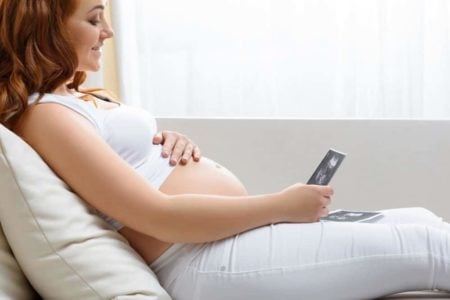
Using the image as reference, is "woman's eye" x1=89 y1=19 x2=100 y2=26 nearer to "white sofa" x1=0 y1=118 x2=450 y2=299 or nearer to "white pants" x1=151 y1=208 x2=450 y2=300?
"white pants" x1=151 y1=208 x2=450 y2=300

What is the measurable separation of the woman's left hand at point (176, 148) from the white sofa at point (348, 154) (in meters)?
0.67

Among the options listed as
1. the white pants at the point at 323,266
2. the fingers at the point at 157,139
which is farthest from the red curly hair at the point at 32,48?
the white pants at the point at 323,266

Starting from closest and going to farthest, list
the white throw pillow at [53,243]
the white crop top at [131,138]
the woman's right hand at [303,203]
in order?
the white throw pillow at [53,243]
the woman's right hand at [303,203]
the white crop top at [131,138]

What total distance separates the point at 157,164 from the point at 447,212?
3.56 feet

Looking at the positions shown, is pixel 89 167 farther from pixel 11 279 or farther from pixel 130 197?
pixel 11 279

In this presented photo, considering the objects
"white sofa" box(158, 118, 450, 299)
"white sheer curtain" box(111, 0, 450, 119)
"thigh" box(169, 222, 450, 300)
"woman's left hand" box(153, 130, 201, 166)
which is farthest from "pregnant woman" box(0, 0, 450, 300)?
"white sheer curtain" box(111, 0, 450, 119)

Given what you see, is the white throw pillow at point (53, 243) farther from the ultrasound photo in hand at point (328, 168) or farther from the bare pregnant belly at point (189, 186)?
the ultrasound photo in hand at point (328, 168)

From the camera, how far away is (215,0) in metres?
2.79

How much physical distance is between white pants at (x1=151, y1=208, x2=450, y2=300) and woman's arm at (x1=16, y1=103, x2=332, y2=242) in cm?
4

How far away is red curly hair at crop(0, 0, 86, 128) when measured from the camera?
132 centimetres

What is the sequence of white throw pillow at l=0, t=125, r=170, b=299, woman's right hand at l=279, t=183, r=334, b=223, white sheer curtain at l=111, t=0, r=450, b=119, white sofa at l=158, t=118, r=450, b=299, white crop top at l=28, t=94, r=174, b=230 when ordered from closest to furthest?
white throw pillow at l=0, t=125, r=170, b=299 < woman's right hand at l=279, t=183, r=334, b=223 < white crop top at l=28, t=94, r=174, b=230 < white sofa at l=158, t=118, r=450, b=299 < white sheer curtain at l=111, t=0, r=450, b=119

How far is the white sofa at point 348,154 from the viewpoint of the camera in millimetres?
2154

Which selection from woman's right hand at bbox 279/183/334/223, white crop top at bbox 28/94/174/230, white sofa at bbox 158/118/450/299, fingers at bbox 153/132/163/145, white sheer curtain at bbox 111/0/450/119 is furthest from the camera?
white sheer curtain at bbox 111/0/450/119

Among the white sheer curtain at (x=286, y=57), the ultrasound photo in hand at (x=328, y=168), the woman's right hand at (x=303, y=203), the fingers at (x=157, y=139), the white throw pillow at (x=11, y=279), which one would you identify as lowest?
the white throw pillow at (x=11, y=279)
